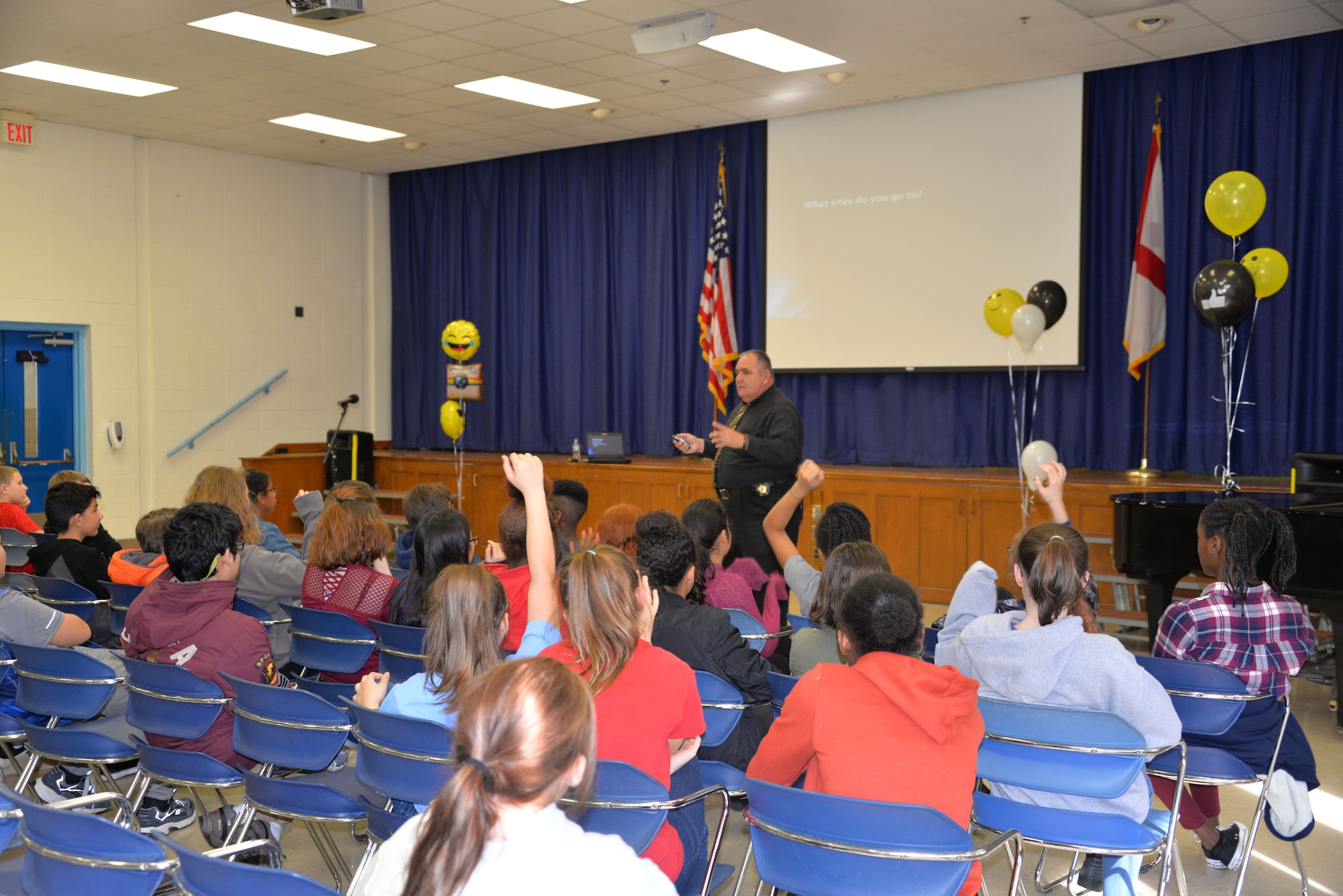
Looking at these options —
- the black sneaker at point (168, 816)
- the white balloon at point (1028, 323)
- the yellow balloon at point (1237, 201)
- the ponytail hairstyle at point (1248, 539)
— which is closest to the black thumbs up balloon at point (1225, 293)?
the yellow balloon at point (1237, 201)

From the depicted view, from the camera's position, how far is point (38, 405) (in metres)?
9.88

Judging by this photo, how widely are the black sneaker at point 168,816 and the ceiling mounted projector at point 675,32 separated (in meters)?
5.24

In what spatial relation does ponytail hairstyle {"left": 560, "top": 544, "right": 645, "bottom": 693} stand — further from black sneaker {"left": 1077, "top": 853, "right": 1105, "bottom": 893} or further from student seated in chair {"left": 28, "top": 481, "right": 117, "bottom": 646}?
student seated in chair {"left": 28, "top": 481, "right": 117, "bottom": 646}

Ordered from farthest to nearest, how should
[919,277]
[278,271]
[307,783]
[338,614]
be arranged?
1. [278,271]
2. [919,277]
3. [338,614]
4. [307,783]

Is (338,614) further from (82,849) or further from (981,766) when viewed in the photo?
(981,766)

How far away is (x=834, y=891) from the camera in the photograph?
217cm

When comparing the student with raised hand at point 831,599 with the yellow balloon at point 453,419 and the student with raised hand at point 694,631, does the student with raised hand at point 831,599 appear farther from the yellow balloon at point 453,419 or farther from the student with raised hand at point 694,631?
the yellow balloon at point 453,419

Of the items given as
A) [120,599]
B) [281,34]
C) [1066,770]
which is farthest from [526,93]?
[1066,770]

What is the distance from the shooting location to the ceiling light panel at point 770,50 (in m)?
7.34

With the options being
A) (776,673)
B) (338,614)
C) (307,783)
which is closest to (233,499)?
(338,614)

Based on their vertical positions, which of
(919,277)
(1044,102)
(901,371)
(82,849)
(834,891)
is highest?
(1044,102)

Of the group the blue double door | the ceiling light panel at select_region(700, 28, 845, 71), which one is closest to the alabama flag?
the ceiling light panel at select_region(700, 28, 845, 71)

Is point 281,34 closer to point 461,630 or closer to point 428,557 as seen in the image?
point 428,557

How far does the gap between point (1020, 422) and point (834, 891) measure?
6917 millimetres
